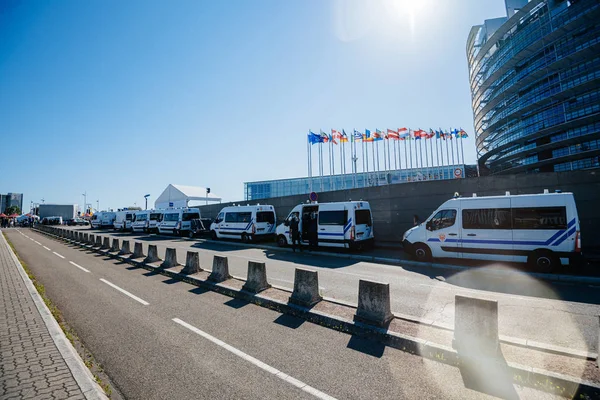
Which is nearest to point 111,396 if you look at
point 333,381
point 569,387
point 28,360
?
point 28,360

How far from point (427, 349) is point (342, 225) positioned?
9433 mm

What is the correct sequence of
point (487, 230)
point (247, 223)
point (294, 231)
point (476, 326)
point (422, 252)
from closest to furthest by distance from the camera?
point (476, 326) < point (487, 230) < point (422, 252) < point (294, 231) < point (247, 223)

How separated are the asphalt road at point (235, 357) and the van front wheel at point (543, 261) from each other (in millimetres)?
7394

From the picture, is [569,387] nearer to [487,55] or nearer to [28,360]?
[28,360]

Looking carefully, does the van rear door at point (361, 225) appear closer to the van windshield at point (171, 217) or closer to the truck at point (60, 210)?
the van windshield at point (171, 217)

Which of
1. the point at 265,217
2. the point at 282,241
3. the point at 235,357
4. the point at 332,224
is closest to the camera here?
the point at 235,357

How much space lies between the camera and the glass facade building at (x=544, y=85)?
35.0 m

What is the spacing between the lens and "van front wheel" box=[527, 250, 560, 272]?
8.62 meters

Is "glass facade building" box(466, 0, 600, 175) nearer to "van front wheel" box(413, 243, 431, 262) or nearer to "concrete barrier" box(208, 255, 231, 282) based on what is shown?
"van front wheel" box(413, 243, 431, 262)

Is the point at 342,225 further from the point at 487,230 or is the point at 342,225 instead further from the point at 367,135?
the point at 367,135

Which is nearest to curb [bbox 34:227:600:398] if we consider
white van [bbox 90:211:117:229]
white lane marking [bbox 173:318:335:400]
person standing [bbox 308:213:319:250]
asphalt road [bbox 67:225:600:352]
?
asphalt road [bbox 67:225:600:352]

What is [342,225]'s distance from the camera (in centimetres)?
1343

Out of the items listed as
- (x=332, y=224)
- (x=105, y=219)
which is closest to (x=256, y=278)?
(x=332, y=224)

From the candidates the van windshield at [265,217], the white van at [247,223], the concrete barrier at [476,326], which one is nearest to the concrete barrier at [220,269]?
the concrete barrier at [476,326]
